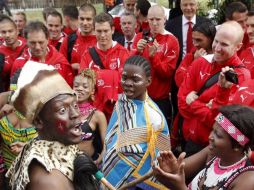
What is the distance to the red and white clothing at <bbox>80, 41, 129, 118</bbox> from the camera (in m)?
4.87

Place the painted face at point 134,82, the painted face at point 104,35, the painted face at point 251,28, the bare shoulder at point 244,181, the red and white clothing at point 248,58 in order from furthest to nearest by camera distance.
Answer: the painted face at point 104,35 → the painted face at point 251,28 → the red and white clothing at point 248,58 → the painted face at point 134,82 → the bare shoulder at point 244,181

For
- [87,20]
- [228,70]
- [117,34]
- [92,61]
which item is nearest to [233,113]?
[228,70]

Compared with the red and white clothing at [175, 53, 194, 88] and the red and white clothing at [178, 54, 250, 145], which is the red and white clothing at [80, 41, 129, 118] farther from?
the red and white clothing at [178, 54, 250, 145]

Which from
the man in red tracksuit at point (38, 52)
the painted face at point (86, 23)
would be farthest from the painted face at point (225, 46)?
the painted face at point (86, 23)

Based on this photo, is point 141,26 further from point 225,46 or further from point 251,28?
point 225,46

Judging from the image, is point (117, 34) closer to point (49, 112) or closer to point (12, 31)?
point (12, 31)

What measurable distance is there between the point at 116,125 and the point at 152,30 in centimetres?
235

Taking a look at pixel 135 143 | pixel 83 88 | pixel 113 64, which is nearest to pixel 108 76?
pixel 113 64

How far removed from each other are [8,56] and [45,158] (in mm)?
4007

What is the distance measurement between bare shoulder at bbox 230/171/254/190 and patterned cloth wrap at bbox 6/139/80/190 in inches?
35.3

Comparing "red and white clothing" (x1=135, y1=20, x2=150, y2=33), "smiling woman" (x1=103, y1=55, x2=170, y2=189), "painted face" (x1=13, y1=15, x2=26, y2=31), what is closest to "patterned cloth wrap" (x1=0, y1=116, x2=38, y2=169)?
"smiling woman" (x1=103, y1=55, x2=170, y2=189)

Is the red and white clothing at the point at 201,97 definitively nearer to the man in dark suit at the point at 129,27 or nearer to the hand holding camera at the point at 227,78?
the hand holding camera at the point at 227,78

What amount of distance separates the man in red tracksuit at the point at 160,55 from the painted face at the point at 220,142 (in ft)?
8.67

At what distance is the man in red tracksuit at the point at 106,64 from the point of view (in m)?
4.88
